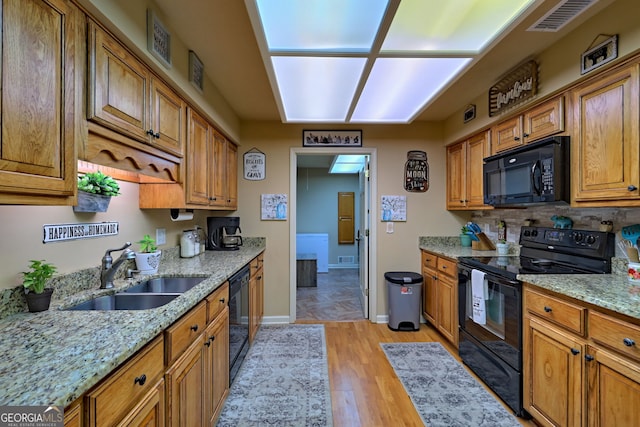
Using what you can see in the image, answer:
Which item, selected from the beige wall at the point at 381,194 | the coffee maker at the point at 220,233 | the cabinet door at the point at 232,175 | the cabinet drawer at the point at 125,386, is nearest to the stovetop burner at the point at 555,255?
the beige wall at the point at 381,194

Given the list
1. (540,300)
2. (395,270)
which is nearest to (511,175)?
(540,300)

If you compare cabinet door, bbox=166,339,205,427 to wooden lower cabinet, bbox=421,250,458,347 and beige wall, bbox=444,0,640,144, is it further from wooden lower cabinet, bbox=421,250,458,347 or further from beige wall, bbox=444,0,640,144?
beige wall, bbox=444,0,640,144

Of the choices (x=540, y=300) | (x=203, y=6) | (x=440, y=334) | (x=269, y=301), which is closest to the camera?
(x=203, y=6)

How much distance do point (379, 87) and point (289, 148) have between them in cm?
149

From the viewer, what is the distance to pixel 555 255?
2.25 meters

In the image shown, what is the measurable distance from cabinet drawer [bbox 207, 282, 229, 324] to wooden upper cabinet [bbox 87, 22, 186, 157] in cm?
93

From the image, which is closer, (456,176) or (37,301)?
(37,301)

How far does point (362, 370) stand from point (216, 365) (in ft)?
4.21

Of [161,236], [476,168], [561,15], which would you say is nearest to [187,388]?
[161,236]

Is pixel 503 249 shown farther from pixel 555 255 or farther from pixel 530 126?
pixel 530 126

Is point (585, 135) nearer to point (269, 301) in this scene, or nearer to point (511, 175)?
point (511, 175)

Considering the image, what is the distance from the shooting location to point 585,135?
1.79 m

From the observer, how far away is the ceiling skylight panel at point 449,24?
147 centimetres

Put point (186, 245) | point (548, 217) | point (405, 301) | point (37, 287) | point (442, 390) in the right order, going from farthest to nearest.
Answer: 1. point (405, 301)
2. point (186, 245)
3. point (548, 217)
4. point (442, 390)
5. point (37, 287)
